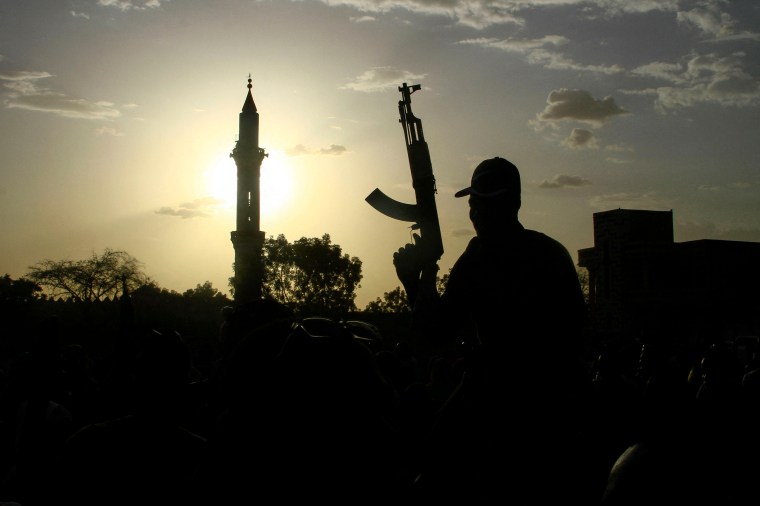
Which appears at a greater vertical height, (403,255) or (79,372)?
(403,255)

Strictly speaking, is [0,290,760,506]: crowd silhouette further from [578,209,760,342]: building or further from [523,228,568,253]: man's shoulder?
[578,209,760,342]: building

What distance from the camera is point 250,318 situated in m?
3.92

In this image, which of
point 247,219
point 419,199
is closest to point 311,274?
point 247,219

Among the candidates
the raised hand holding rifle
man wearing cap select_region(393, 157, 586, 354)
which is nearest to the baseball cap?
man wearing cap select_region(393, 157, 586, 354)

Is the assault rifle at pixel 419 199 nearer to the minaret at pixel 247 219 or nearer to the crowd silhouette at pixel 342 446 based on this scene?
the crowd silhouette at pixel 342 446

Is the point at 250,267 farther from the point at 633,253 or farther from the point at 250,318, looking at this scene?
→ the point at 250,318

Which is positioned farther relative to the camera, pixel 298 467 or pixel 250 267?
pixel 250 267

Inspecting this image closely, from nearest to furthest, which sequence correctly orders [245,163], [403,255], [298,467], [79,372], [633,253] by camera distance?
[298,467] < [403,255] < [79,372] < [633,253] < [245,163]

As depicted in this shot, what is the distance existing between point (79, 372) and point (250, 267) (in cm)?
4860

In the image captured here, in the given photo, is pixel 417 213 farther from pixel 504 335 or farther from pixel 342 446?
pixel 342 446

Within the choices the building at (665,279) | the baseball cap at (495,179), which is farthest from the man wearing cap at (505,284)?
the building at (665,279)

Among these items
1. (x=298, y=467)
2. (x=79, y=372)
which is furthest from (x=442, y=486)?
(x=79, y=372)

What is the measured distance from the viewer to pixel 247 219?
5672 cm

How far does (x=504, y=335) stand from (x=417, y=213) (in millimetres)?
1271
